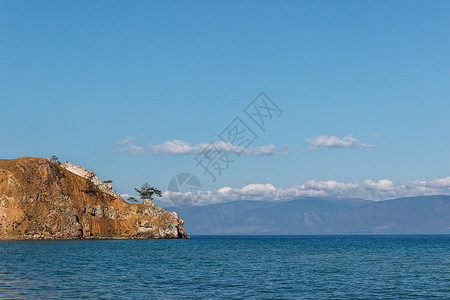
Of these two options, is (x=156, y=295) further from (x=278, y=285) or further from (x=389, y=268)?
(x=389, y=268)

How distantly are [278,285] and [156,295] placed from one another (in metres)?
17.0

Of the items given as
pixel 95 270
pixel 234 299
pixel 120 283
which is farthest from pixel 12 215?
pixel 234 299

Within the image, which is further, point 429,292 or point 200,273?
point 200,273

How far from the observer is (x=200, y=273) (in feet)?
246

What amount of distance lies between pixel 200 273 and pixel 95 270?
16.6 meters

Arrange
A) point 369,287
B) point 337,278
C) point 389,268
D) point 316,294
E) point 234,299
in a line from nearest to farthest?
point 234,299 < point 316,294 < point 369,287 < point 337,278 < point 389,268

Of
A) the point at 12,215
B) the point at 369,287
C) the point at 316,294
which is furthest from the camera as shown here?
the point at 12,215

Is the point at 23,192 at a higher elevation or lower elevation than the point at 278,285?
higher

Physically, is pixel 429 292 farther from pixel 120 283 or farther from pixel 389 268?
pixel 120 283

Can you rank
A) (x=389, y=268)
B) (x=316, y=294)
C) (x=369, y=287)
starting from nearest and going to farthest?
(x=316, y=294)
(x=369, y=287)
(x=389, y=268)

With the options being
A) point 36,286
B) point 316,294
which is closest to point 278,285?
point 316,294

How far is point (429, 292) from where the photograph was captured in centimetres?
5778

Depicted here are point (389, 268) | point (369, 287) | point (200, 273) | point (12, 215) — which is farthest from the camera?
point (12, 215)

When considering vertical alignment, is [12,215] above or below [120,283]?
above
